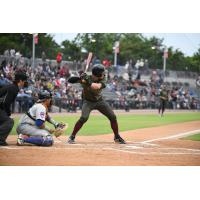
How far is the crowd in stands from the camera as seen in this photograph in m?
9.94

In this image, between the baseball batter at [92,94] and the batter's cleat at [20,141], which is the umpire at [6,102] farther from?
the baseball batter at [92,94]

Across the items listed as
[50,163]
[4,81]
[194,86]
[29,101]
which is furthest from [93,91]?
[194,86]

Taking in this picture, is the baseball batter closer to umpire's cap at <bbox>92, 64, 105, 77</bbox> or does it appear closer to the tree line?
umpire's cap at <bbox>92, 64, 105, 77</bbox>

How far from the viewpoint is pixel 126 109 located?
1964 centimetres

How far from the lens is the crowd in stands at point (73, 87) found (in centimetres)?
994

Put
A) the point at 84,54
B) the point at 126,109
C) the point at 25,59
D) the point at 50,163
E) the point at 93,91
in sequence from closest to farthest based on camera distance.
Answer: the point at 50,163
the point at 93,91
the point at 25,59
the point at 84,54
the point at 126,109

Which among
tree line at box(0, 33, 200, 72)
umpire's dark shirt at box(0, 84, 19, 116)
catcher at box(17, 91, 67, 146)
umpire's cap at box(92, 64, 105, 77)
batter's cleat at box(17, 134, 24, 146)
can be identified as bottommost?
batter's cleat at box(17, 134, 24, 146)

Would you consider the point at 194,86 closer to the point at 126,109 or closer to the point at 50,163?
the point at 50,163

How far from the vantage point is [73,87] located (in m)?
14.1

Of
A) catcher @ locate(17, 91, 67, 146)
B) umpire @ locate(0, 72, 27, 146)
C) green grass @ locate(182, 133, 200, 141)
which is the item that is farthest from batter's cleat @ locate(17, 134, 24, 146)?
green grass @ locate(182, 133, 200, 141)

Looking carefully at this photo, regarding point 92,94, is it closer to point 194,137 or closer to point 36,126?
point 36,126

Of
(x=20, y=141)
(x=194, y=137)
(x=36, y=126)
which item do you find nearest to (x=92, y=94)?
(x=36, y=126)
